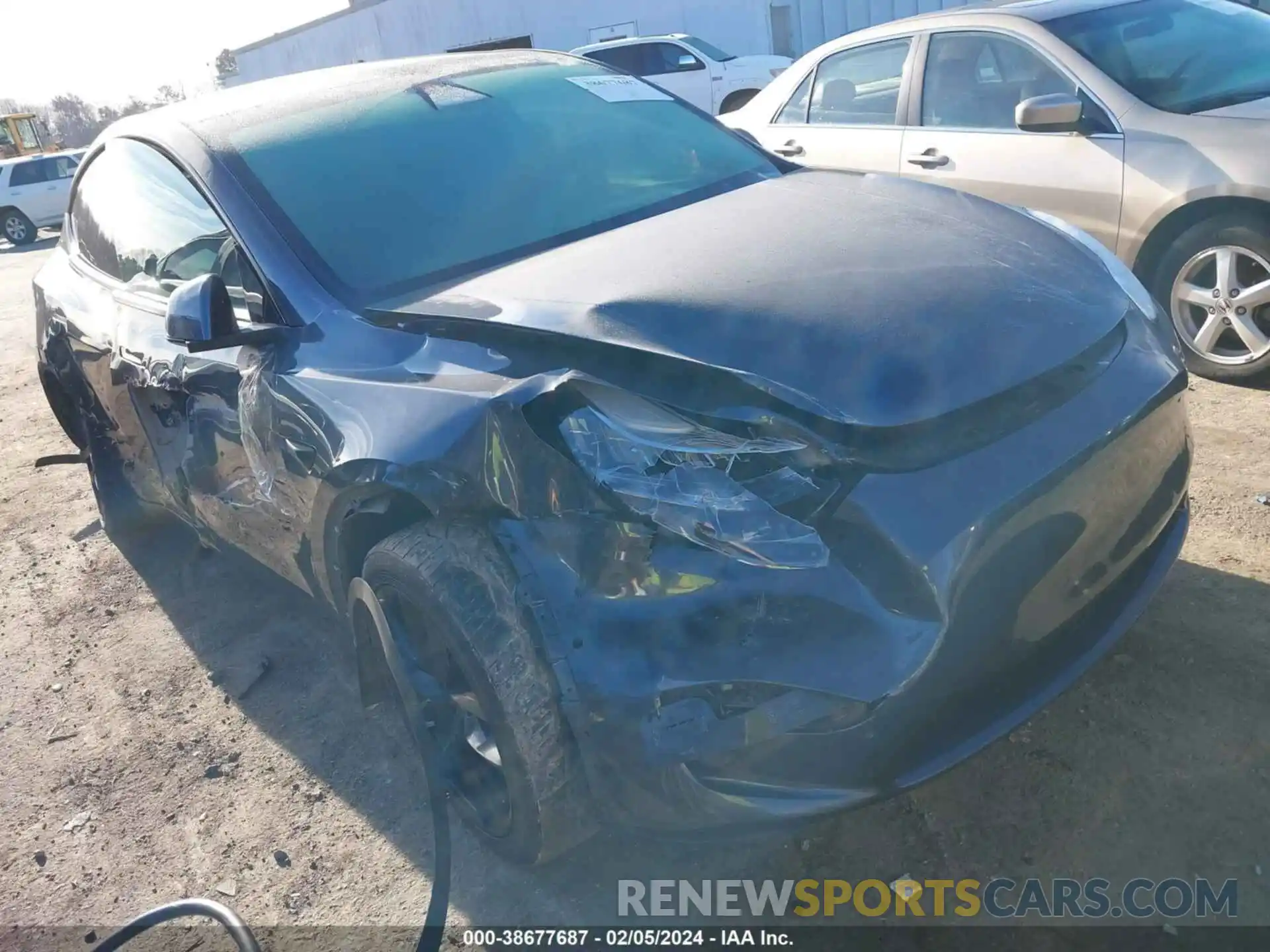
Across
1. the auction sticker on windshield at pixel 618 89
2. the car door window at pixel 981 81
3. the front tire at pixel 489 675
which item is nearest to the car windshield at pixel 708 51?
the car door window at pixel 981 81

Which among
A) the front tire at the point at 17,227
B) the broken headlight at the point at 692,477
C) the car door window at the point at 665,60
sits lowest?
the front tire at the point at 17,227

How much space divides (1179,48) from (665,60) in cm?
1070

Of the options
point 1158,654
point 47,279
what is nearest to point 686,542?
point 1158,654

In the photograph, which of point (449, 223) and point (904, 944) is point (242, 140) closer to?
point (449, 223)

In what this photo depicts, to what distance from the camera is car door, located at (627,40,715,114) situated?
1368 cm

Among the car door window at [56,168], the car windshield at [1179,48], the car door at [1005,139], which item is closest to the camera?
the car windshield at [1179,48]

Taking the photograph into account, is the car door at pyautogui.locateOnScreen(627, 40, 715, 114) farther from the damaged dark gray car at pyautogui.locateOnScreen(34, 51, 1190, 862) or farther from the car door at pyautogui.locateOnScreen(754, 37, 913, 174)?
the damaged dark gray car at pyautogui.locateOnScreen(34, 51, 1190, 862)

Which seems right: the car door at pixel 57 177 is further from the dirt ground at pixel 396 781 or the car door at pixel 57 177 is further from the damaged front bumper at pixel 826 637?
the damaged front bumper at pixel 826 637

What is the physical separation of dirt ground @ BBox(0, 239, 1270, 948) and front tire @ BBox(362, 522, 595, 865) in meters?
0.19

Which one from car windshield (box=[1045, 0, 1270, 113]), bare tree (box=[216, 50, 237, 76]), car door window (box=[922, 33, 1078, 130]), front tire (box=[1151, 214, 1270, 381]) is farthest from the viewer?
bare tree (box=[216, 50, 237, 76])

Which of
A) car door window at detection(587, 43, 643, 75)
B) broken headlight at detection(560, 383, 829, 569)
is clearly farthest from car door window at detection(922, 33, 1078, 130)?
car door window at detection(587, 43, 643, 75)

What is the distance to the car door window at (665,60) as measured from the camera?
1382cm

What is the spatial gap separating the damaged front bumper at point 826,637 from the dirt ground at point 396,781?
227 mm

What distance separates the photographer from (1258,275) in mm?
3771
